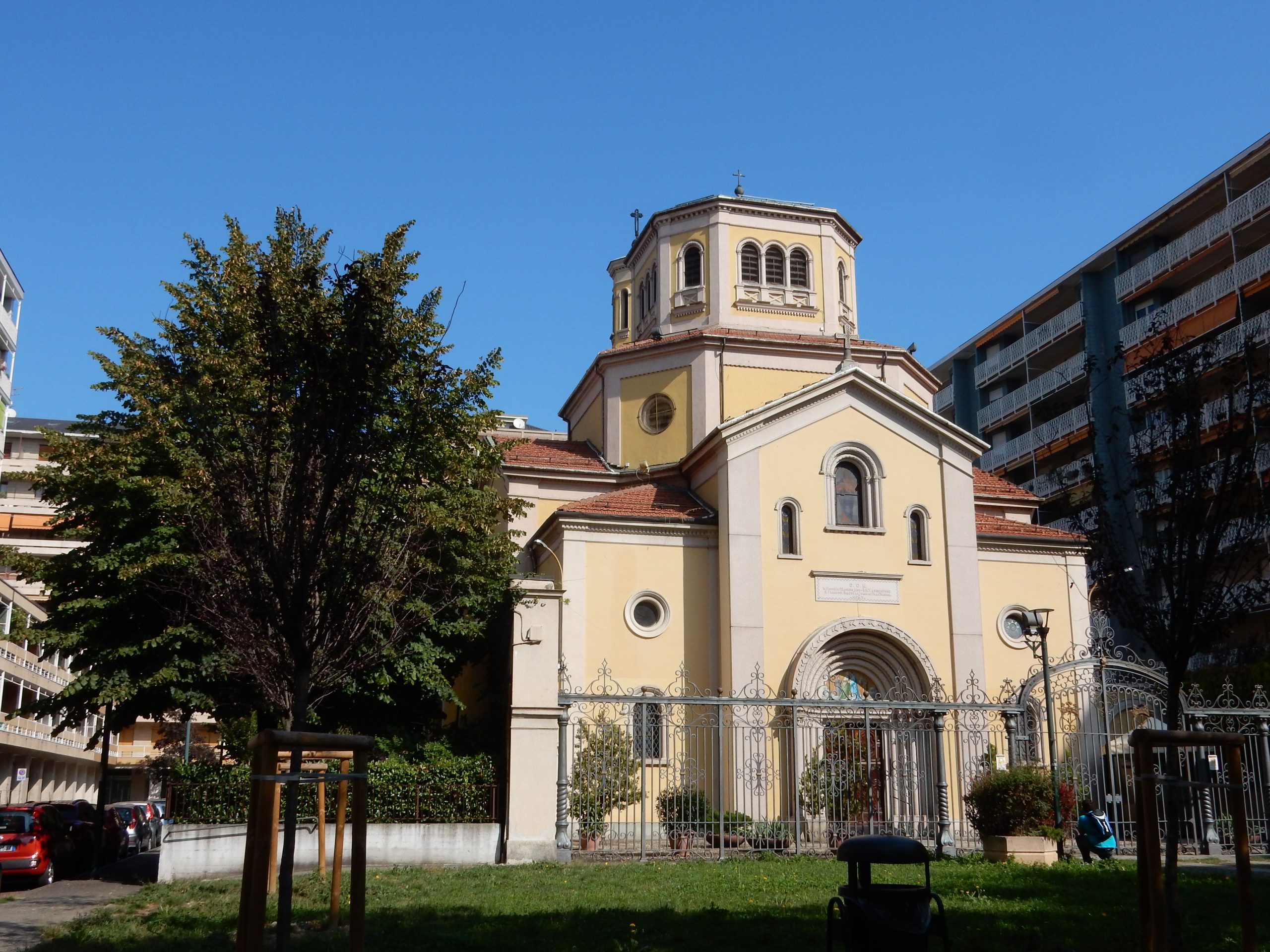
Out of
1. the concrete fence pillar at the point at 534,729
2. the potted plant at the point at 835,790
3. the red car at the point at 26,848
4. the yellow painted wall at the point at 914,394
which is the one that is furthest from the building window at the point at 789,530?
the red car at the point at 26,848

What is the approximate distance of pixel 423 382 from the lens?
10.9m

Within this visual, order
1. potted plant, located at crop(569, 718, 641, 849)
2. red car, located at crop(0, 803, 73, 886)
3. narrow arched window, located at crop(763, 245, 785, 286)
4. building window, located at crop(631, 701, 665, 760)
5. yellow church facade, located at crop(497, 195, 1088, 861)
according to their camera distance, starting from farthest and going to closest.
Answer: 1. narrow arched window, located at crop(763, 245, 785, 286)
2. yellow church facade, located at crop(497, 195, 1088, 861)
3. building window, located at crop(631, 701, 665, 760)
4. potted plant, located at crop(569, 718, 641, 849)
5. red car, located at crop(0, 803, 73, 886)

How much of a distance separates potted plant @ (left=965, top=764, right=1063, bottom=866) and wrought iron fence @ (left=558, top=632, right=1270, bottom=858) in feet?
4.03

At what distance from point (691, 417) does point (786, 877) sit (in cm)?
1626

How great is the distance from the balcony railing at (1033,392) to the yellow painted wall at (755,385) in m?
18.0

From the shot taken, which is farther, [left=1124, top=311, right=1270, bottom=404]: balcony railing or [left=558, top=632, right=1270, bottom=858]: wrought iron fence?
[left=558, top=632, right=1270, bottom=858]: wrought iron fence

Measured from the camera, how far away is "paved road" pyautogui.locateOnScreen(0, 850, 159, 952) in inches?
504

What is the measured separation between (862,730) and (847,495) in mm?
7041

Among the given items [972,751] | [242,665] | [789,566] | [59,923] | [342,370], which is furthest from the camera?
[789,566]

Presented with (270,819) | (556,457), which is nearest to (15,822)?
(270,819)

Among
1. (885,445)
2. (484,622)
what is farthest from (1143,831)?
(885,445)

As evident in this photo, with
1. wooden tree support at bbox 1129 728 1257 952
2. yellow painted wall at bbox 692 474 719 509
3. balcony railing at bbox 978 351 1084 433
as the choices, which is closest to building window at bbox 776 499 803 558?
yellow painted wall at bbox 692 474 719 509

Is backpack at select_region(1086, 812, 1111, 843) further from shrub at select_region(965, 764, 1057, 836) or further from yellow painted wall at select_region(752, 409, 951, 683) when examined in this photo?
yellow painted wall at select_region(752, 409, 951, 683)

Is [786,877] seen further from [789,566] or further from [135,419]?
[135,419]
